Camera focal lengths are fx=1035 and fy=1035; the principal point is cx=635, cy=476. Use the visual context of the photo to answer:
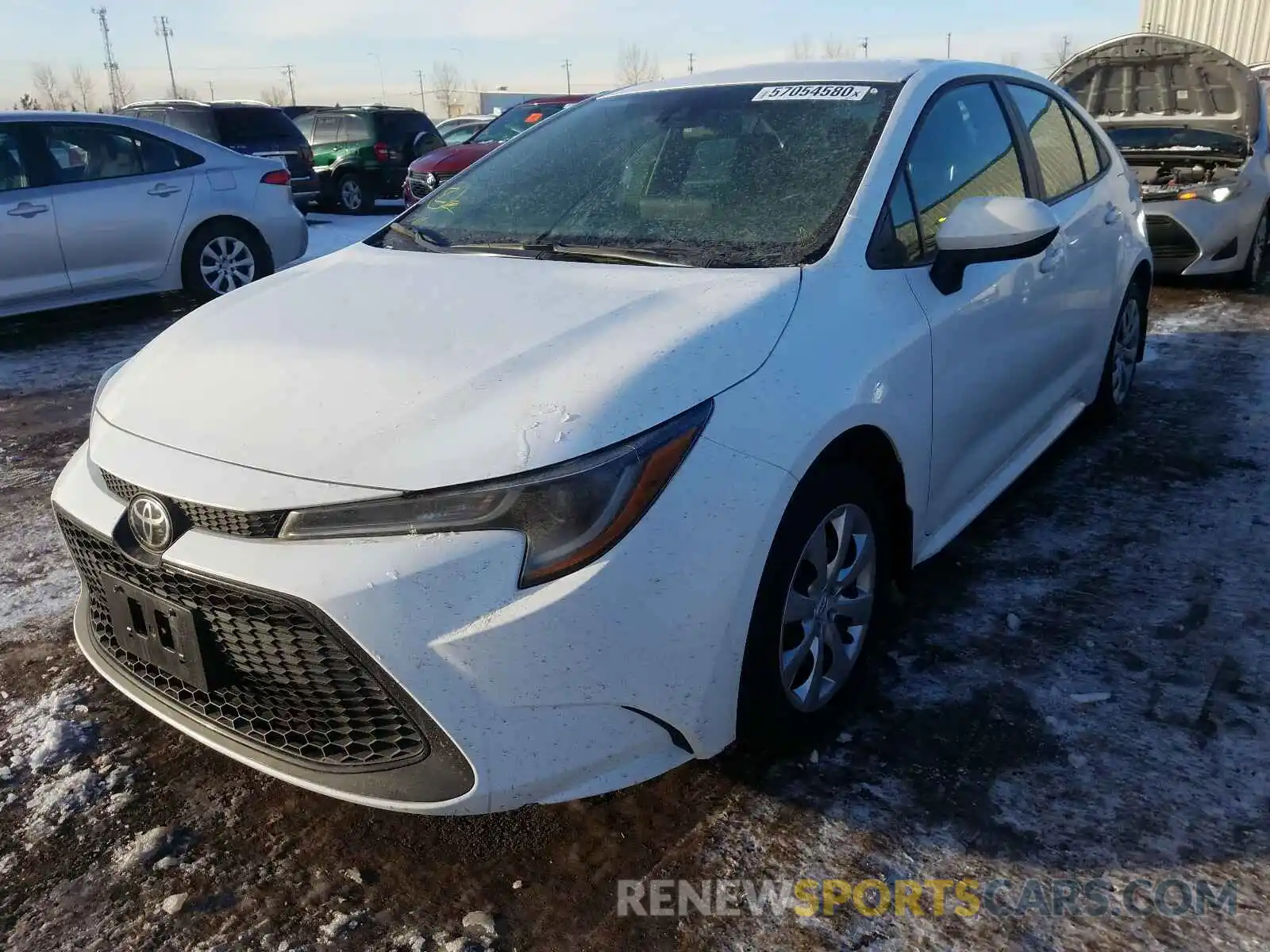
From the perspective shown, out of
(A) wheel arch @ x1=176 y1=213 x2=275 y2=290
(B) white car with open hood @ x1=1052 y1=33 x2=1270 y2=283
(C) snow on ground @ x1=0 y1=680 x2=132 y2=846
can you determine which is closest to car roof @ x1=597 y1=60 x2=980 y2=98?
(C) snow on ground @ x1=0 y1=680 x2=132 y2=846

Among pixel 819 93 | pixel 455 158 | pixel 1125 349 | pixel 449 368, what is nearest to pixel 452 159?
pixel 455 158

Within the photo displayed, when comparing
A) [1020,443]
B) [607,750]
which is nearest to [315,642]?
[607,750]

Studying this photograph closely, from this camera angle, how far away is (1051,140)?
384 cm

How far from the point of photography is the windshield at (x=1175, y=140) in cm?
732

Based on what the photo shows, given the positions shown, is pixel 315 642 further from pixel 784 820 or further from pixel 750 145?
pixel 750 145

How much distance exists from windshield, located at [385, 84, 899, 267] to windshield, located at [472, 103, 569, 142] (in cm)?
1050

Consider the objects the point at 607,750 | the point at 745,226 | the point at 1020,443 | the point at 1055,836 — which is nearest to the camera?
the point at 607,750

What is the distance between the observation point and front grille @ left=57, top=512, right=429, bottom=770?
6.15 ft

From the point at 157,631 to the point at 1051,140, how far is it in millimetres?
3437

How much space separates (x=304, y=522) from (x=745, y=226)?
137cm

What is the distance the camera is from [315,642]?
187cm

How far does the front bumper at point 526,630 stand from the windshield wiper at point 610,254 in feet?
2.56

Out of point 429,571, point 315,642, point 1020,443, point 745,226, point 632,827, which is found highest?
point 745,226

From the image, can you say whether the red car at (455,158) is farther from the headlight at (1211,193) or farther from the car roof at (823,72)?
the car roof at (823,72)
